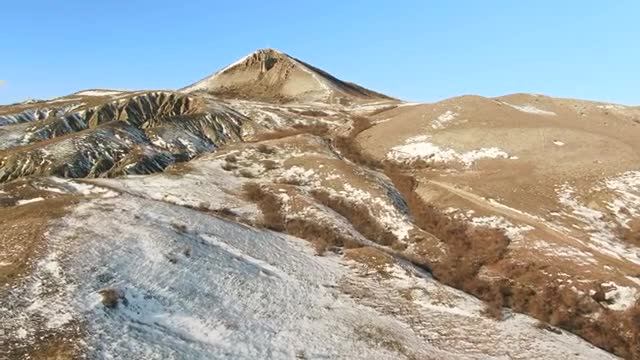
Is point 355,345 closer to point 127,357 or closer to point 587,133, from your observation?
point 127,357

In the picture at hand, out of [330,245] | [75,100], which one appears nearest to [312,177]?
[330,245]

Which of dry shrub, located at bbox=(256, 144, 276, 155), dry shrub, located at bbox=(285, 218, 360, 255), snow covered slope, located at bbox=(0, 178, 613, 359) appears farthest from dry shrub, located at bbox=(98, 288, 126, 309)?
dry shrub, located at bbox=(256, 144, 276, 155)

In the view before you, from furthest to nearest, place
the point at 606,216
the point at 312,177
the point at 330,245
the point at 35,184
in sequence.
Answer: the point at 312,177 < the point at 606,216 < the point at 35,184 < the point at 330,245

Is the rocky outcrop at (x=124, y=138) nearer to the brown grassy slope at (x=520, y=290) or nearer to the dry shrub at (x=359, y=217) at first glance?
the dry shrub at (x=359, y=217)

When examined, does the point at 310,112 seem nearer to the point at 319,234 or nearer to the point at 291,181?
the point at 291,181

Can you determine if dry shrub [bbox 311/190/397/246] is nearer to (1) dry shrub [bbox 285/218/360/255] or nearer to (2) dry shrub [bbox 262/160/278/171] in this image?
(1) dry shrub [bbox 285/218/360/255]

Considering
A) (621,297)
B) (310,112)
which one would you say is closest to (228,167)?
(621,297)
